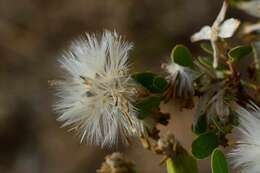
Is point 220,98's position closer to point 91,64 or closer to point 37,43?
point 91,64

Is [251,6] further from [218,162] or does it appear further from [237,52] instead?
[218,162]

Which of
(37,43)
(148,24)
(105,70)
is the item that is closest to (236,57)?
(105,70)

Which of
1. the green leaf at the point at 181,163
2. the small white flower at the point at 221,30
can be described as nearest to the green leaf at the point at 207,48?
the small white flower at the point at 221,30

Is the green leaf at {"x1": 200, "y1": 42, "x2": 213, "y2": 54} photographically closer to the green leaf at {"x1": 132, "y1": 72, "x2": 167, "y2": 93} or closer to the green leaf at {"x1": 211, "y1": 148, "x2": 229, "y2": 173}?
the green leaf at {"x1": 132, "y1": 72, "x2": 167, "y2": 93}

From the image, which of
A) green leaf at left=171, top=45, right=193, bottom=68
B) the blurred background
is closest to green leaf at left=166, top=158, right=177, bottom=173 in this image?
green leaf at left=171, top=45, right=193, bottom=68

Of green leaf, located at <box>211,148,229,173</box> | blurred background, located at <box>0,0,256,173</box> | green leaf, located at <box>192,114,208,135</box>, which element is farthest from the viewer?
blurred background, located at <box>0,0,256,173</box>

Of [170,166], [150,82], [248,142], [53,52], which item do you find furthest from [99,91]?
[53,52]

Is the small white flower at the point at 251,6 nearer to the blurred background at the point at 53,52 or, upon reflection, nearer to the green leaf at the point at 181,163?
the green leaf at the point at 181,163
